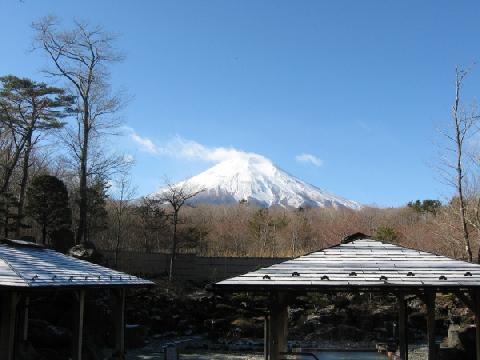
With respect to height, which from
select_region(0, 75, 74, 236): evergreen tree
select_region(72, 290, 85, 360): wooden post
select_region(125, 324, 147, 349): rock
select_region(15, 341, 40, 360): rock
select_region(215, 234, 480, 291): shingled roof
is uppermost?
select_region(0, 75, 74, 236): evergreen tree

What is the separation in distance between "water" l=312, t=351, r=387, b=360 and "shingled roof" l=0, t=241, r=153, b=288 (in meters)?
4.80

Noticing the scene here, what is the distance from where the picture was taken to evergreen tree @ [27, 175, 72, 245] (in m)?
20.8

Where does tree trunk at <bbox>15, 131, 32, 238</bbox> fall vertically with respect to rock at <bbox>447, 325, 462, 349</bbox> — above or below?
above

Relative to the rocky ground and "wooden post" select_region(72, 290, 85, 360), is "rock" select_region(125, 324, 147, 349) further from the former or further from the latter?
"wooden post" select_region(72, 290, 85, 360)

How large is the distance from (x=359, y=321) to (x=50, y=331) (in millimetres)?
12434

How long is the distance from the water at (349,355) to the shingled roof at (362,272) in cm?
432

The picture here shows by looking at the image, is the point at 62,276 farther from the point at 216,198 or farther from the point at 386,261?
the point at 216,198

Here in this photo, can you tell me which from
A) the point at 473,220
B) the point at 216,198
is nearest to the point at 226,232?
the point at 473,220

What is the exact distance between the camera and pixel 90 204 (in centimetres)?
2503

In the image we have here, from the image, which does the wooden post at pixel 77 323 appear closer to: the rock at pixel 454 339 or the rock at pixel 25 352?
the rock at pixel 25 352

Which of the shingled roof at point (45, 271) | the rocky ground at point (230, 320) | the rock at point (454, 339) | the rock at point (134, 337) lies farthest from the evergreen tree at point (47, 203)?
the rock at point (454, 339)

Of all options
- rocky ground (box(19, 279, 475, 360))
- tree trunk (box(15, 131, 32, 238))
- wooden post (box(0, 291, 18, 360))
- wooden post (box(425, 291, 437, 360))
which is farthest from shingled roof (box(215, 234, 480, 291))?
tree trunk (box(15, 131, 32, 238))

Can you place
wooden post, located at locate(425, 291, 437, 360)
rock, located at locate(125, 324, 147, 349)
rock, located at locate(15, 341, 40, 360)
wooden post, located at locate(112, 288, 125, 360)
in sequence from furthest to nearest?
rock, located at locate(125, 324, 147, 349), wooden post, located at locate(112, 288, 125, 360), rock, located at locate(15, 341, 40, 360), wooden post, located at locate(425, 291, 437, 360)

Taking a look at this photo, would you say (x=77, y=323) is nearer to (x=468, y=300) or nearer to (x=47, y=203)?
(x=468, y=300)
